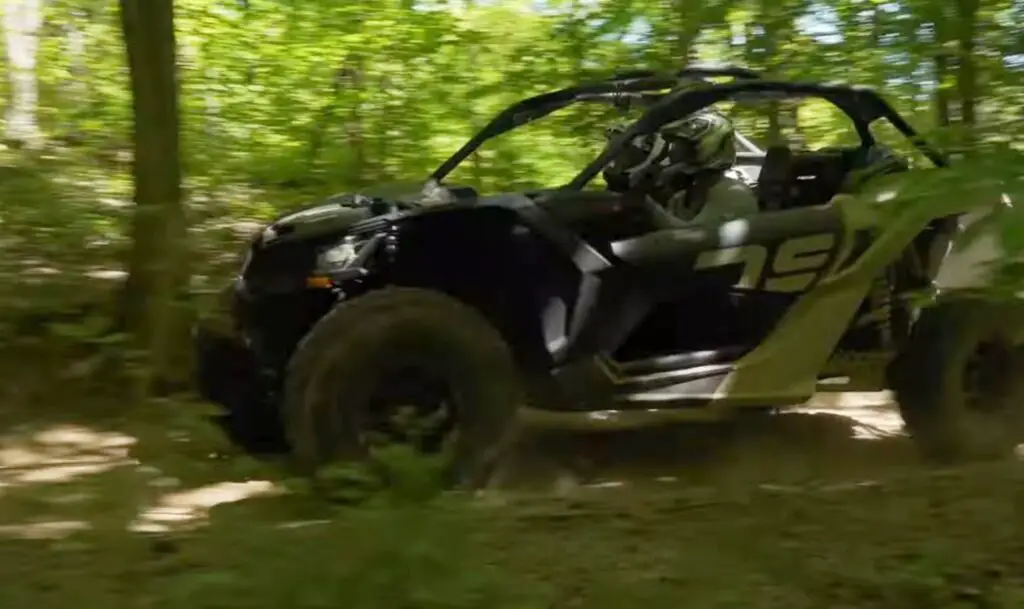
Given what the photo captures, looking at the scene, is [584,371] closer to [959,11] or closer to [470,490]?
[470,490]

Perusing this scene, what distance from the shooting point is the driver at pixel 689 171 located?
516 cm

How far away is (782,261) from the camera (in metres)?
4.91

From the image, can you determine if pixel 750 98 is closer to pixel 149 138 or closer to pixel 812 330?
pixel 812 330

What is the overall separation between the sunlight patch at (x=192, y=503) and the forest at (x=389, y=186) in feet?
0.06

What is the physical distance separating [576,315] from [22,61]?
5.94m

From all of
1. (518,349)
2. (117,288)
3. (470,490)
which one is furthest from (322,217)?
(117,288)

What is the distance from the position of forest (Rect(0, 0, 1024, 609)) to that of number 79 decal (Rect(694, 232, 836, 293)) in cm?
60

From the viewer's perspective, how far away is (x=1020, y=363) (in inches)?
208

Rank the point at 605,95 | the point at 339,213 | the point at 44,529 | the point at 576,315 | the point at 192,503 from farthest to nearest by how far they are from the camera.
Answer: the point at 605,95 → the point at 339,213 → the point at 576,315 → the point at 192,503 → the point at 44,529

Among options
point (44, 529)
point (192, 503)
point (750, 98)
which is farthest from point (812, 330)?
point (44, 529)

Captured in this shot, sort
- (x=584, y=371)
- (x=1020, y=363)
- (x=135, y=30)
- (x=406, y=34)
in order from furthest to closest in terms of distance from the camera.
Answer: (x=406, y=34) → (x=135, y=30) → (x=1020, y=363) → (x=584, y=371)

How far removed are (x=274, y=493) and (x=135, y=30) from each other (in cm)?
291

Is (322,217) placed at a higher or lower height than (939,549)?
higher

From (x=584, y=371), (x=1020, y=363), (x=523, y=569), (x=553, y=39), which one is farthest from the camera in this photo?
(x=553, y=39)
